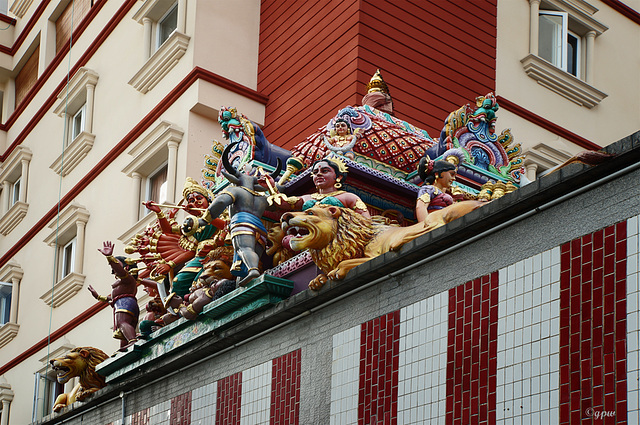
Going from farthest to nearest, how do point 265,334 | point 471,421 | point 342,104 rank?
1. point 342,104
2. point 265,334
3. point 471,421

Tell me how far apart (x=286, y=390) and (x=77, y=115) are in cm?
1533

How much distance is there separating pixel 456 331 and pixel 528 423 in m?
1.27

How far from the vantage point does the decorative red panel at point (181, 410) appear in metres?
12.8

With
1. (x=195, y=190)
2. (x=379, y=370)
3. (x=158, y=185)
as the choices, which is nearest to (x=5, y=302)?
(x=158, y=185)

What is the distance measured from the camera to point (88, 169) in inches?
921

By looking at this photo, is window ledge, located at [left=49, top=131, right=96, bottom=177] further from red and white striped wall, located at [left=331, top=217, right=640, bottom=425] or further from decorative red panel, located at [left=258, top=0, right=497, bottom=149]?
red and white striped wall, located at [left=331, top=217, right=640, bottom=425]

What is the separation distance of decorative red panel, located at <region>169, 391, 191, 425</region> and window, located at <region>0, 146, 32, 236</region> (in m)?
15.0

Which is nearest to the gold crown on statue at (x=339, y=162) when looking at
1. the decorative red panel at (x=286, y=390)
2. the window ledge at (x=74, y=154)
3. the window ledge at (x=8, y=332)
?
the decorative red panel at (x=286, y=390)

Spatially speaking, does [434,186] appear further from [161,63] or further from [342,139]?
[161,63]

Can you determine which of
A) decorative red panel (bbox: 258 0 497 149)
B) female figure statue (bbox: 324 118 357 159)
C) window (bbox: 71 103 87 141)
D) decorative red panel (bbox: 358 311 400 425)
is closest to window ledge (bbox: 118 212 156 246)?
decorative red panel (bbox: 258 0 497 149)

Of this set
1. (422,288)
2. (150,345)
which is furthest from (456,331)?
(150,345)

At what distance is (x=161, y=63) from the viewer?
68.0ft

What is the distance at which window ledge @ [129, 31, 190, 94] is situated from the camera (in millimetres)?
20109

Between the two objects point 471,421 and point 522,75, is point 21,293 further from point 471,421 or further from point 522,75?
point 471,421
